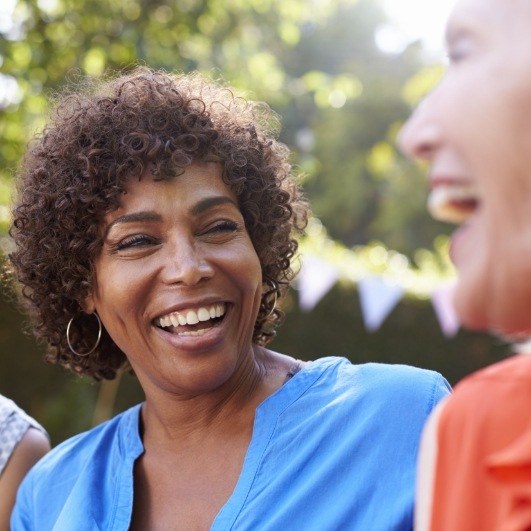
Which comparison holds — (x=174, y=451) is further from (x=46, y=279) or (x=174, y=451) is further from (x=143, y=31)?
(x=143, y=31)

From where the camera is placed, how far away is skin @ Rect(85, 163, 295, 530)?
96.8 inches

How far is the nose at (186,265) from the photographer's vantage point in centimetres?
241

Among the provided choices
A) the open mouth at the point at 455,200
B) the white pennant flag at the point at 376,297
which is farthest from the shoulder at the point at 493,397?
the white pennant flag at the point at 376,297

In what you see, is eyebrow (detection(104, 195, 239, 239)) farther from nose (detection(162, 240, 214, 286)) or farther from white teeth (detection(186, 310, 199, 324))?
Answer: white teeth (detection(186, 310, 199, 324))

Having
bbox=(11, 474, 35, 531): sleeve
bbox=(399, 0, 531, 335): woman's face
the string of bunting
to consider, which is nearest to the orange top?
bbox=(399, 0, 531, 335): woman's face

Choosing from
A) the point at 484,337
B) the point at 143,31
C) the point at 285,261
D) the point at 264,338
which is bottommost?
the point at 484,337

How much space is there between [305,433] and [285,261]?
710mm

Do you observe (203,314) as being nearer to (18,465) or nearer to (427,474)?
(18,465)

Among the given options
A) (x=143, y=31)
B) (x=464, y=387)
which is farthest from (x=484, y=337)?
(x=464, y=387)

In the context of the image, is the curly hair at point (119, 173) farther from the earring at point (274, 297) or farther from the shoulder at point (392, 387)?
the shoulder at point (392, 387)

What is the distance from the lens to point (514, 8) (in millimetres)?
1125

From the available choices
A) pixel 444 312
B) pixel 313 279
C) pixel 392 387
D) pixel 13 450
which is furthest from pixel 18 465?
pixel 444 312

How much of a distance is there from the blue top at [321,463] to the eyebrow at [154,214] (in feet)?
1.66

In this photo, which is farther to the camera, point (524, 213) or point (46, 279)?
point (46, 279)
